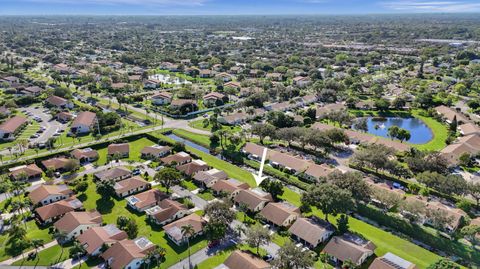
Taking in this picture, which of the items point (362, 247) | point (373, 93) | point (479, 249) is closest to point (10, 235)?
point (362, 247)

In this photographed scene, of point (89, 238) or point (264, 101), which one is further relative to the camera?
point (264, 101)

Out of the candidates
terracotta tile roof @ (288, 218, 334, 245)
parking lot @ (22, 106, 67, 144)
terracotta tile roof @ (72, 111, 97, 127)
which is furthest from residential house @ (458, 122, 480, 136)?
parking lot @ (22, 106, 67, 144)

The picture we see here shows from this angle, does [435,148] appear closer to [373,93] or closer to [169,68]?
[373,93]

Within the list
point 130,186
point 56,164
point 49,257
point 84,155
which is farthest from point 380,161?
point 56,164

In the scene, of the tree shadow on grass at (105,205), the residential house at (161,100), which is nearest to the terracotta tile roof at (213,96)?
the residential house at (161,100)

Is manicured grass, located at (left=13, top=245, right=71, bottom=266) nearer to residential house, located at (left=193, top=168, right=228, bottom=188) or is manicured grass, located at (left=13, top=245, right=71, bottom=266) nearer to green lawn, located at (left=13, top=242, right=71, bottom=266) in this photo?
green lawn, located at (left=13, top=242, right=71, bottom=266)

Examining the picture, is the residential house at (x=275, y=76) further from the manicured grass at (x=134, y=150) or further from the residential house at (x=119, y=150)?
the residential house at (x=119, y=150)

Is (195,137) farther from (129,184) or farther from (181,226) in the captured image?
(181,226)
